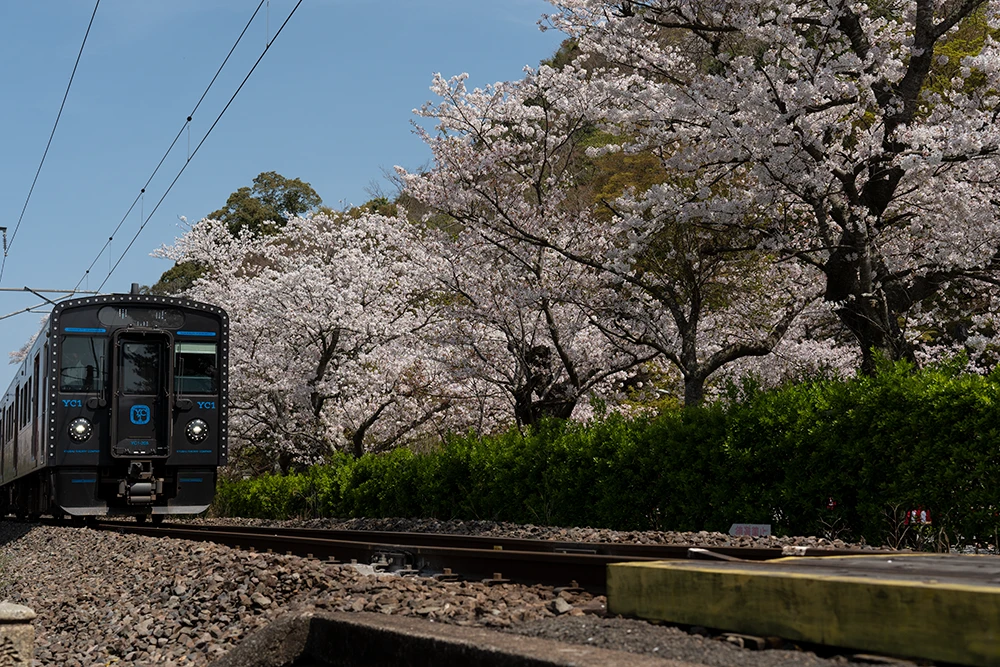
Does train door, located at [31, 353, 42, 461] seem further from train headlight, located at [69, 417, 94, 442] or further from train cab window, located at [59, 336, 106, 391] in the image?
train headlight, located at [69, 417, 94, 442]

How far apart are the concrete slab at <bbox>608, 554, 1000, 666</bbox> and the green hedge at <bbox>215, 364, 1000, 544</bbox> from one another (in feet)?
11.7

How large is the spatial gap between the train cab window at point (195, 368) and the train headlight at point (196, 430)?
1.47 feet

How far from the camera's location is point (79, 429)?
14.0 metres

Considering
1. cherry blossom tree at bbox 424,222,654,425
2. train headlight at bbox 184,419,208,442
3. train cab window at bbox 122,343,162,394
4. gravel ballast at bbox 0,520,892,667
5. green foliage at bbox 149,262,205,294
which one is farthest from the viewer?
green foliage at bbox 149,262,205,294

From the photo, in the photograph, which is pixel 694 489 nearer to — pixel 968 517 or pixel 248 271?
pixel 968 517

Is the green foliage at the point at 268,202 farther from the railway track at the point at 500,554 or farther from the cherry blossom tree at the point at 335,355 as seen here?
the railway track at the point at 500,554

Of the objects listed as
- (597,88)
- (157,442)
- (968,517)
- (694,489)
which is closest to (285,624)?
(968,517)

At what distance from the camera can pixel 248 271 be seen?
3347cm

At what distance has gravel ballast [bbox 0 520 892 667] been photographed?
411 centimetres

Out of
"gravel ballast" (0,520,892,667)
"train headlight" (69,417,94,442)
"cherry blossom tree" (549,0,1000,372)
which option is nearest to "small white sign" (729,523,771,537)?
"gravel ballast" (0,520,892,667)

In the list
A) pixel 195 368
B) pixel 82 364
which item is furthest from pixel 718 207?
pixel 82 364

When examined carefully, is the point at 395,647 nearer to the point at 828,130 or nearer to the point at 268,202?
the point at 828,130

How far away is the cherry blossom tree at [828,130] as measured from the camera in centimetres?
1226

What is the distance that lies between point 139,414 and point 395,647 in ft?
36.4
